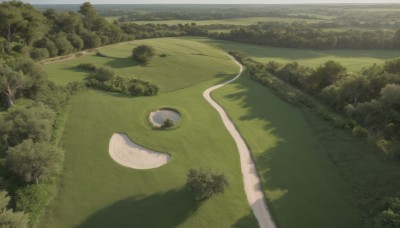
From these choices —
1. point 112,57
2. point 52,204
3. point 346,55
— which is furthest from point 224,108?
point 346,55

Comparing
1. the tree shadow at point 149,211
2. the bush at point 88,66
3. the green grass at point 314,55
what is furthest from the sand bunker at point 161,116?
the green grass at point 314,55

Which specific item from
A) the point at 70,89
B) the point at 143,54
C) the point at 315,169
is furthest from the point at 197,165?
the point at 143,54

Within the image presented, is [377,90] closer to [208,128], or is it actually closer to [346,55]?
[208,128]

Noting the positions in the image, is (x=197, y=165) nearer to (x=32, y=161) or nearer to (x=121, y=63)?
(x=32, y=161)

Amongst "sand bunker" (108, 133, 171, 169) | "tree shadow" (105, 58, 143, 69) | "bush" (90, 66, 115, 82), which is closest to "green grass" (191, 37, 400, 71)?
"tree shadow" (105, 58, 143, 69)

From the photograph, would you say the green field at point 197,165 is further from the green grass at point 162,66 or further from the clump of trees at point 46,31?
the clump of trees at point 46,31

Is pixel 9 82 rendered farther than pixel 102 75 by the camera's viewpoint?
No
